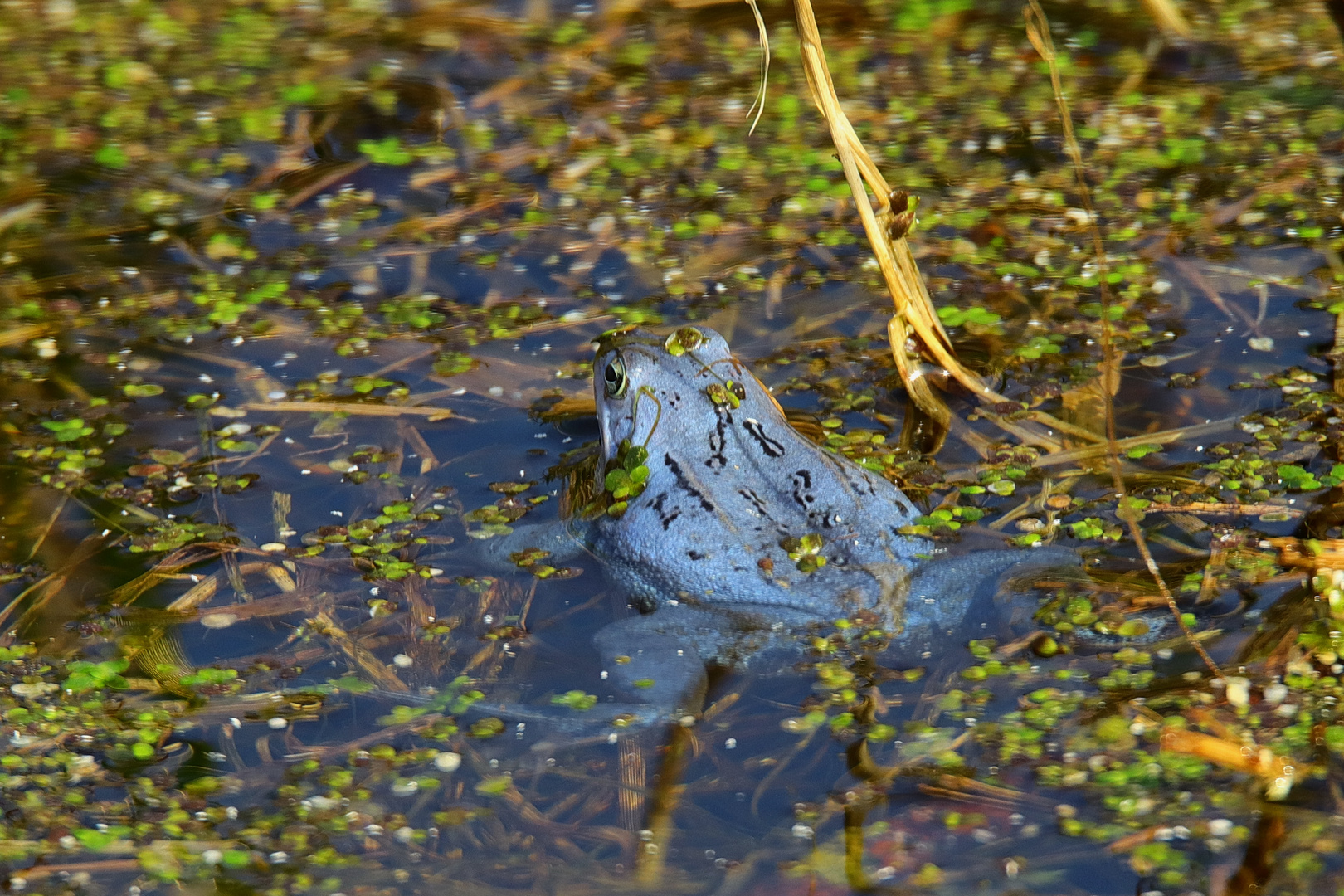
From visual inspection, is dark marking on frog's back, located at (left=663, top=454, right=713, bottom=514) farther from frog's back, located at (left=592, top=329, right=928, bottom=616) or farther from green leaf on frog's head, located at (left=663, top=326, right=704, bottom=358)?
green leaf on frog's head, located at (left=663, top=326, right=704, bottom=358)

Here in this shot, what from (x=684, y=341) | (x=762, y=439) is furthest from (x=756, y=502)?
(x=684, y=341)

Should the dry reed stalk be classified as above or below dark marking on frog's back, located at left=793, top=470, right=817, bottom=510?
above

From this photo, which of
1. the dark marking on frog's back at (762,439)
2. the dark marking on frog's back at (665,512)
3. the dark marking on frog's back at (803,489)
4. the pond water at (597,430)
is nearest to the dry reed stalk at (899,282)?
the pond water at (597,430)

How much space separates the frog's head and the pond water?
0.56 m

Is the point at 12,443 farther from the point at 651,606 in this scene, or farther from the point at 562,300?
the point at 651,606

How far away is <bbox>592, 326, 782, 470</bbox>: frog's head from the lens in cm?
446

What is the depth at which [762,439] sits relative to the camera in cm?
441

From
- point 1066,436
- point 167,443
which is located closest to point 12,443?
point 167,443

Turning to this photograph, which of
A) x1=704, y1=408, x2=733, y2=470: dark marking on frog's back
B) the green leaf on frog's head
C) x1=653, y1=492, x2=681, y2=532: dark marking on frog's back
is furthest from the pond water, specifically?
A: the green leaf on frog's head

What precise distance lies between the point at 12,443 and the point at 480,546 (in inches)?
88.3

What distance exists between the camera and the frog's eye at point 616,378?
458 cm

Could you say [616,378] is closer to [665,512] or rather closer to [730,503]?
[665,512]

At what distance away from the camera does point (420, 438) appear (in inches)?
209

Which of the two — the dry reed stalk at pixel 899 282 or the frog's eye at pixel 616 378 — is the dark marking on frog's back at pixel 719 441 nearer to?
the frog's eye at pixel 616 378
